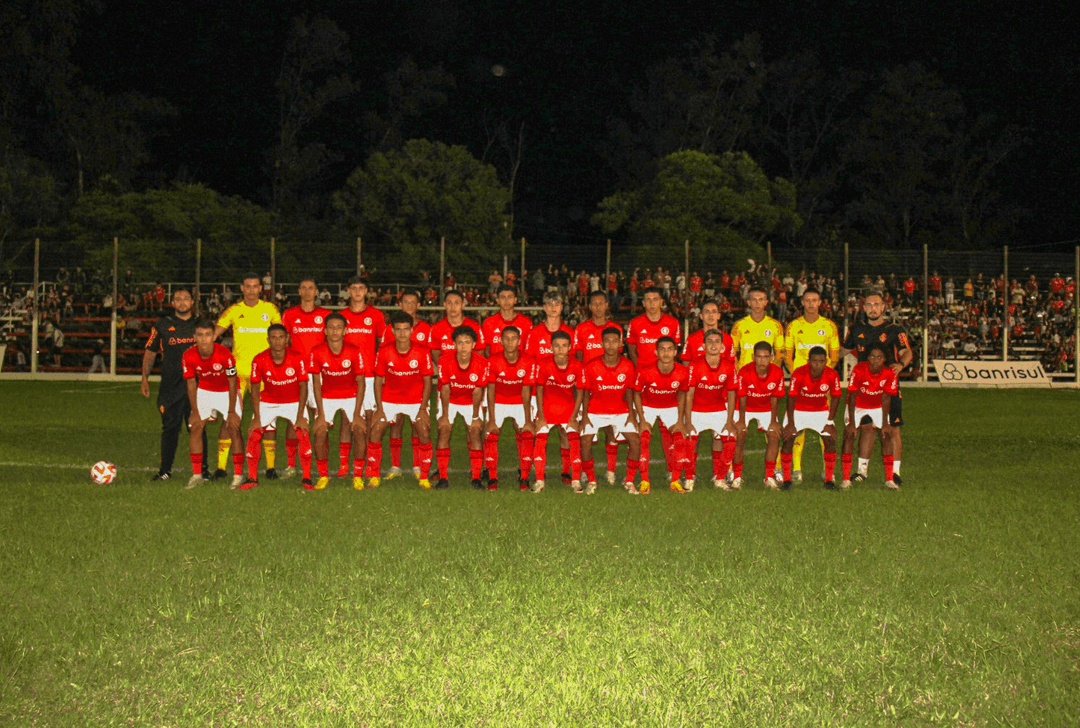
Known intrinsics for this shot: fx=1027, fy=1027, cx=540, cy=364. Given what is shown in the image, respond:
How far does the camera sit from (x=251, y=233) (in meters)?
42.0

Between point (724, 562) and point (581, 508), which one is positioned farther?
point (581, 508)

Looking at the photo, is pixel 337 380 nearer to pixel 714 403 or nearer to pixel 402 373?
pixel 402 373

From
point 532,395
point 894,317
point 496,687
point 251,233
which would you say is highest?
point 251,233

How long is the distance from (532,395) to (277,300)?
18314 millimetres

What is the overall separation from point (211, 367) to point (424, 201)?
33.4 m

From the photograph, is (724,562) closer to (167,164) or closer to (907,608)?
(907,608)

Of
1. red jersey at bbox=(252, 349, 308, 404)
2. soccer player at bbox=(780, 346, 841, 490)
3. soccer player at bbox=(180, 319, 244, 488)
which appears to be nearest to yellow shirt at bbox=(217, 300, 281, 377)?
soccer player at bbox=(180, 319, 244, 488)

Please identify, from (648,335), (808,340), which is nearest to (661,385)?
(648,335)

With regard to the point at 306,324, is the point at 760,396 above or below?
below

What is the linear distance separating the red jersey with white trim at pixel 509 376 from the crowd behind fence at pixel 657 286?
17817 mm

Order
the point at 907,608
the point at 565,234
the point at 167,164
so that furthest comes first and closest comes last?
the point at 565,234, the point at 167,164, the point at 907,608

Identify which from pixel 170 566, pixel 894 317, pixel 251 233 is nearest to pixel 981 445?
pixel 170 566

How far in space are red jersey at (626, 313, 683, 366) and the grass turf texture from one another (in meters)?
1.83

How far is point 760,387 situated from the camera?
9844mm
